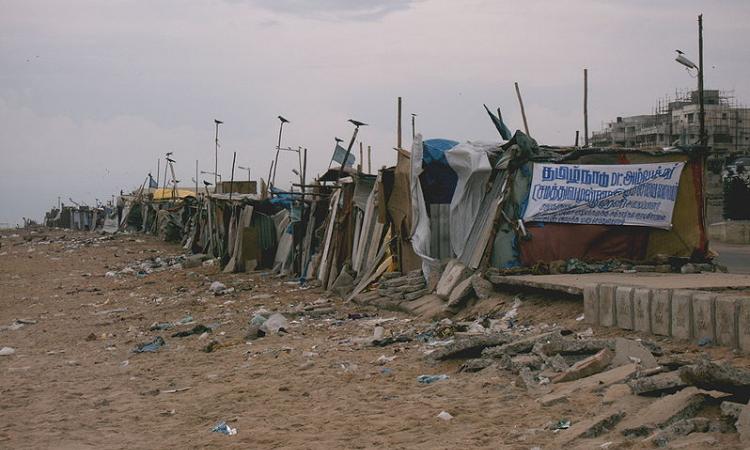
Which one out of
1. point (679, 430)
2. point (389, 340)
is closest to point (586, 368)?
point (679, 430)

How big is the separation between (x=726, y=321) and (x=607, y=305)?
1354 mm

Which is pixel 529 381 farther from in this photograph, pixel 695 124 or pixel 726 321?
pixel 695 124

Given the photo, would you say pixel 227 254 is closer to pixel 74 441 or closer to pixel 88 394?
pixel 88 394

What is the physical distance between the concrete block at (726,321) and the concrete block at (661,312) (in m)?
0.49

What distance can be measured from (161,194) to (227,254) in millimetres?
20720

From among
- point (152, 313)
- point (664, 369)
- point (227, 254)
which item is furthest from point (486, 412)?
point (227, 254)

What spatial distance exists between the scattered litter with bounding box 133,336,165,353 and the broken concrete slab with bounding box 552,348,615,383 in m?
5.17

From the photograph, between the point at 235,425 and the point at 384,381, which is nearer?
the point at 235,425

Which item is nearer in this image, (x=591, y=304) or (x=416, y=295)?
(x=591, y=304)

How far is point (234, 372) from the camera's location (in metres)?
7.70

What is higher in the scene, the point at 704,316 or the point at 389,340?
Answer: the point at 704,316

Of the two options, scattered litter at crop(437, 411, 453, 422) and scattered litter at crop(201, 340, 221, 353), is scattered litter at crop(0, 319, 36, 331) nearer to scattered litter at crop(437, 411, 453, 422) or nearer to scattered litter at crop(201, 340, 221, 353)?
scattered litter at crop(201, 340, 221, 353)

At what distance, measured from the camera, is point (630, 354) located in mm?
5750

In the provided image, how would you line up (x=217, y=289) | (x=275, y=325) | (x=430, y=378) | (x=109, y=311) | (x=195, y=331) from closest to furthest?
1. (x=430, y=378)
2. (x=275, y=325)
3. (x=195, y=331)
4. (x=109, y=311)
5. (x=217, y=289)
